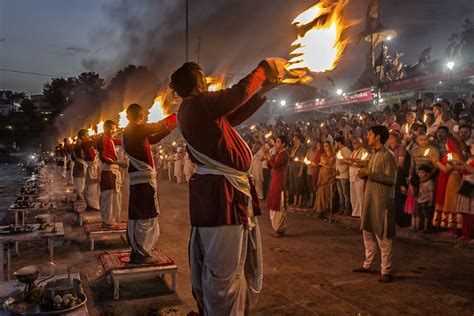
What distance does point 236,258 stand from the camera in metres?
3.26

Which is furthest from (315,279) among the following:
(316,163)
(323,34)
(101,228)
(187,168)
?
(187,168)

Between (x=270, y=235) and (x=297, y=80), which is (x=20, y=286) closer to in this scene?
(x=297, y=80)

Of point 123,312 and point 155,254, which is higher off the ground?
point 155,254

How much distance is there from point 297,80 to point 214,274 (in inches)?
65.9

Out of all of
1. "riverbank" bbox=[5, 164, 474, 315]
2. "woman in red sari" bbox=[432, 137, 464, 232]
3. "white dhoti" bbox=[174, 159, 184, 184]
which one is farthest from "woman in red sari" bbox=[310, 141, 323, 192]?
"white dhoti" bbox=[174, 159, 184, 184]

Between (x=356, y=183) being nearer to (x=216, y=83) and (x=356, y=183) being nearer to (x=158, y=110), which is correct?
(x=158, y=110)

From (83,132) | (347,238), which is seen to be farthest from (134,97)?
(347,238)

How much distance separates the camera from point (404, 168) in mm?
9562

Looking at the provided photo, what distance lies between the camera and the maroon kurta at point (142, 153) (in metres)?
5.74

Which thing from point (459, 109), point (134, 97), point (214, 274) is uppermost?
point (134, 97)

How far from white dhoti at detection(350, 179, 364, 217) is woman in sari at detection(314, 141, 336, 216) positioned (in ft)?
2.90

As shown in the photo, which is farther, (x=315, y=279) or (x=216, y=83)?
(x=315, y=279)

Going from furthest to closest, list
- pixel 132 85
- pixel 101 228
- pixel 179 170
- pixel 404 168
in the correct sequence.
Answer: pixel 132 85 → pixel 179 170 → pixel 404 168 → pixel 101 228

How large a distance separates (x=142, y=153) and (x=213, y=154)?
2907 millimetres
